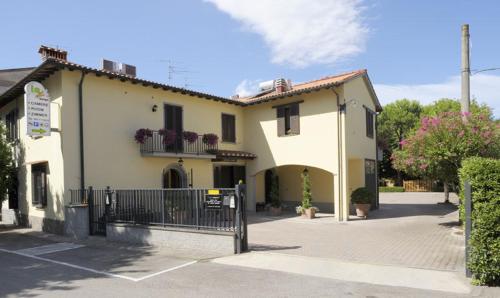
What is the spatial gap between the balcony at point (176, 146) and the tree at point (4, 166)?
16.9 ft

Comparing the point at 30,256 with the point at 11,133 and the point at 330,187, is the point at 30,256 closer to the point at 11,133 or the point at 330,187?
the point at 11,133

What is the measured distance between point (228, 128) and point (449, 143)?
10.3m

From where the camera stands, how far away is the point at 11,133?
54.7 feet

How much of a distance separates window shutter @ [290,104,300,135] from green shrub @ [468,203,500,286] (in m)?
11.3

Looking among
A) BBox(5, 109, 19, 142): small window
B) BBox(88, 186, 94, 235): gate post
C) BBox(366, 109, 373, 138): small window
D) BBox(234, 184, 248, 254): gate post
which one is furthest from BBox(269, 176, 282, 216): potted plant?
BBox(5, 109, 19, 142): small window

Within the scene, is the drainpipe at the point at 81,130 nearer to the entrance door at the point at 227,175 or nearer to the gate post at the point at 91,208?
the gate post at the point at 91,208

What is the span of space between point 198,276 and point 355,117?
12.3 m

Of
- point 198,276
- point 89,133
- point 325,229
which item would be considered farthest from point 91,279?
point 325,229

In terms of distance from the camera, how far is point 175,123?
16.9m

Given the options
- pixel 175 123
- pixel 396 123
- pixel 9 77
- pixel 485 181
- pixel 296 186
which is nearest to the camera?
pixel 485 181

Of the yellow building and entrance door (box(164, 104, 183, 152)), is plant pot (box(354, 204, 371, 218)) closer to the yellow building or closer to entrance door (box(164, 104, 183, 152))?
the yellow building

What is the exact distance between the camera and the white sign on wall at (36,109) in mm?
11977

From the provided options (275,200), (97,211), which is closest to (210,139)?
(275,200)

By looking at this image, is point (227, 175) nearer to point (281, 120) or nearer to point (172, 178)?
point (172, 178)
